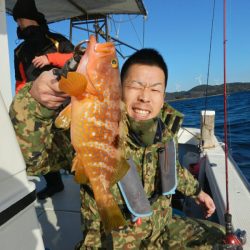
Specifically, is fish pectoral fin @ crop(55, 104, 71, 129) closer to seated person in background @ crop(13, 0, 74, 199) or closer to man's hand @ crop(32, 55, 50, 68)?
man's hand @ crop(32, 55, 50, 68)

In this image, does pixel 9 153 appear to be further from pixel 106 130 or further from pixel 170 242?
pixel 170 242

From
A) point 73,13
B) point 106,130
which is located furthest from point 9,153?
point 73,13

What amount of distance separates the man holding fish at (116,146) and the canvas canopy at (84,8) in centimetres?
337

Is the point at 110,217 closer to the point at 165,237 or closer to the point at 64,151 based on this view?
the point at 64,151

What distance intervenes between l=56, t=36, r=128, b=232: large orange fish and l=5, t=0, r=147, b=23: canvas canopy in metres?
4.18

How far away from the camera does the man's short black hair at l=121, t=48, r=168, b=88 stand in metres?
2.39

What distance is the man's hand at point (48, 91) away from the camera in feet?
4.70

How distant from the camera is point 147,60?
2395mm

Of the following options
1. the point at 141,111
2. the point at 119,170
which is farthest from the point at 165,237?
the point at 119,170

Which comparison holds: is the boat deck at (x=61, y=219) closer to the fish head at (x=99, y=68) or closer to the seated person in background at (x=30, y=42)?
the seated person in background at (x=30, y=42)

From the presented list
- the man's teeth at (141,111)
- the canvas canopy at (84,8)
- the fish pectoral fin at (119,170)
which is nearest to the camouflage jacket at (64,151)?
the man's teeth at (141,111)

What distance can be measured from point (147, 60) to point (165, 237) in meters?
1.51

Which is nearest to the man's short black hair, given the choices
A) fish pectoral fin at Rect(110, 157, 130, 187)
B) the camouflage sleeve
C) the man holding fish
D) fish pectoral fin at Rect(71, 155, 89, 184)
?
the man holding fish

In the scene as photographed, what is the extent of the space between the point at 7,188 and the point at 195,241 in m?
1.96
